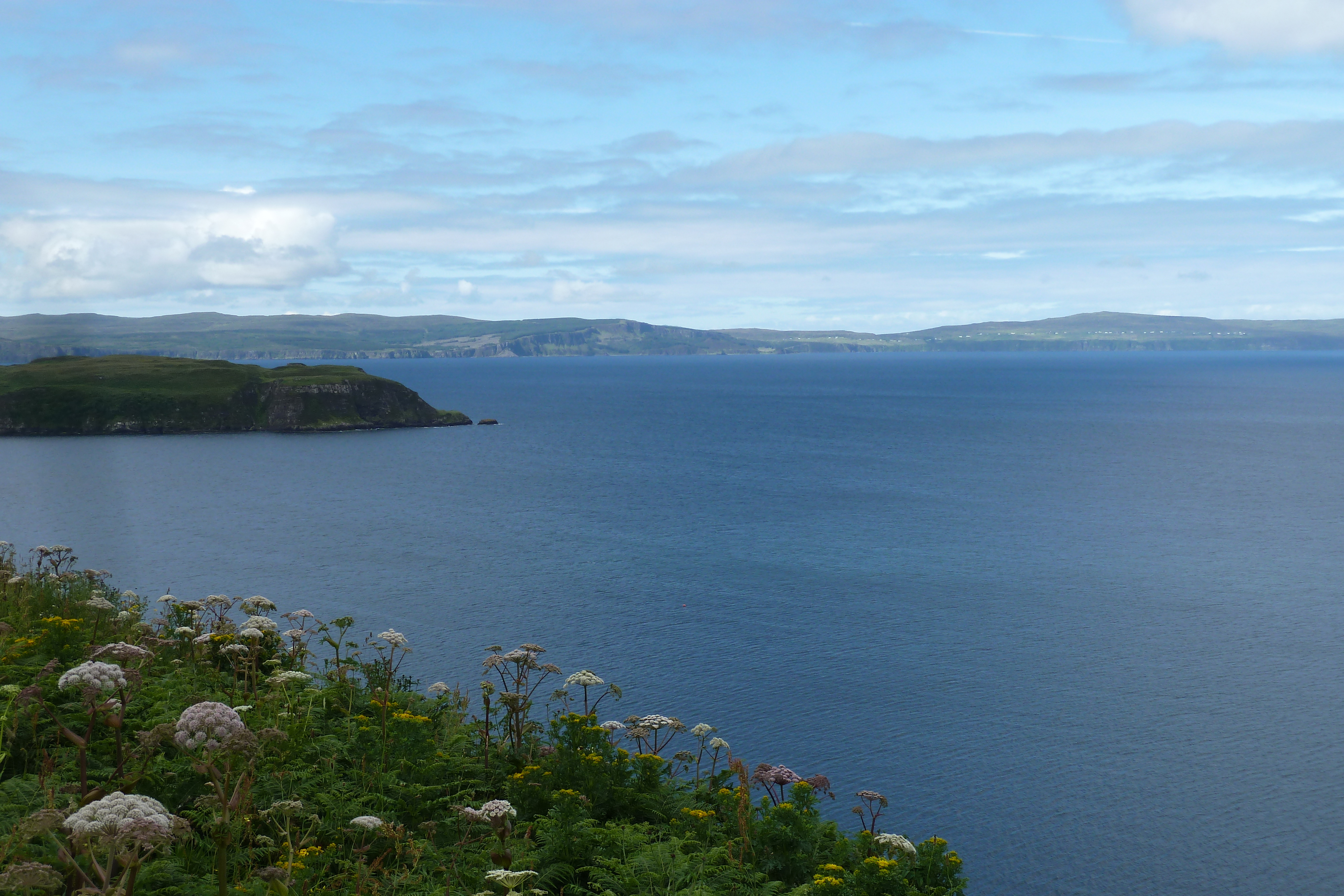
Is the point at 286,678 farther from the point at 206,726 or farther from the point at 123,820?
the point at 123,820

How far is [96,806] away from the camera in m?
7.30

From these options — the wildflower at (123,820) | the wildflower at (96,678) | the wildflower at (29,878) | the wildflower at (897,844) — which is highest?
the wildflower at (96,678)

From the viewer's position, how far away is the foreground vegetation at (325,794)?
9102 millimetres

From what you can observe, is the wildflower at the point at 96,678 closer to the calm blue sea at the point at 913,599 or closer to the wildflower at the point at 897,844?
the wildflower at the point at 897,844

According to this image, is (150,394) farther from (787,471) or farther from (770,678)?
(770,678)

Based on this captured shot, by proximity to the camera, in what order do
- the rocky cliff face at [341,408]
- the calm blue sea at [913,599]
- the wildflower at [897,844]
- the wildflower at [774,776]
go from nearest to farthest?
the wildflower at [897,844]
the wildflower at [774,776]
the calm blue sea at [913,599]
the rocky cliff face at [341,408]

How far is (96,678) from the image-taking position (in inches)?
373

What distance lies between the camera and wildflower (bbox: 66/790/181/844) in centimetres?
688

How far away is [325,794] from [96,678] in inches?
178

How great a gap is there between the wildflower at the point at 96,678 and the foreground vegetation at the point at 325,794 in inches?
1.0

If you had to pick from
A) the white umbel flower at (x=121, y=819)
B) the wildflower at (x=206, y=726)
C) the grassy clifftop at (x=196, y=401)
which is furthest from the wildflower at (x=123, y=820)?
the grassy clifftop at (x=196, y=401)

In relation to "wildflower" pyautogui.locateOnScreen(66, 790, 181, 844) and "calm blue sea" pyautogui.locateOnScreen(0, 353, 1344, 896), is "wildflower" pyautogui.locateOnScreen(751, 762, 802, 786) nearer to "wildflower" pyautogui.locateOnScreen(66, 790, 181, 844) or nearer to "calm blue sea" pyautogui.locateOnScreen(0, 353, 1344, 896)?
"calm blue sea" pyautogui.locateOnScreen(0, 353, 1344, 896)

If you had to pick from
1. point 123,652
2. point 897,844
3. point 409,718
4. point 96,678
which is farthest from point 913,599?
point 96,678

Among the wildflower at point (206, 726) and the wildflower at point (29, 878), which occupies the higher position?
the wildflower at point (206, 726)
